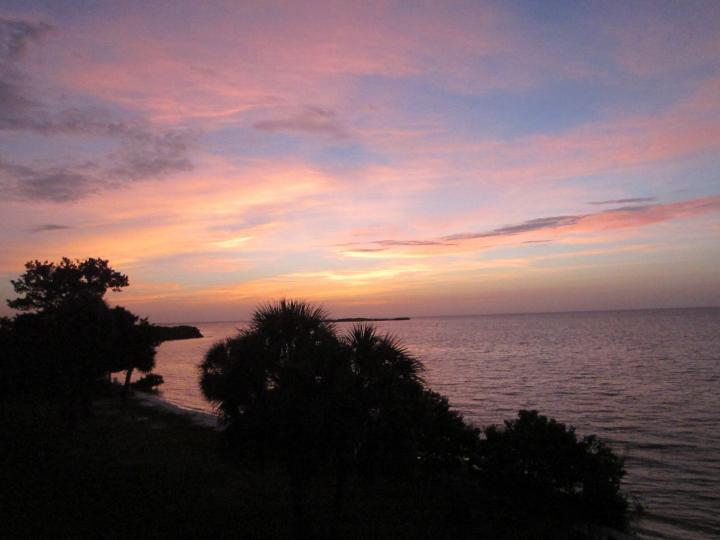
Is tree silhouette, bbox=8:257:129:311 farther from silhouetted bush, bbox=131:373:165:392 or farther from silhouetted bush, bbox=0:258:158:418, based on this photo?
silhouetted bush, bbox=131:373:165:392

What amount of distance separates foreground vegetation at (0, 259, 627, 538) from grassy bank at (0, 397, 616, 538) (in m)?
0.06

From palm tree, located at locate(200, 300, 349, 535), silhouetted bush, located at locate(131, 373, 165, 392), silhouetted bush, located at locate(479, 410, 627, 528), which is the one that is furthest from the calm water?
silhouetted bush, located at locate(479, 410, 627, 528)

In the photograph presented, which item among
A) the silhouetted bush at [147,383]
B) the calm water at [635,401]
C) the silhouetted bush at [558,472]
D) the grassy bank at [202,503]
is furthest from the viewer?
the silhouetted bush at [147,383]

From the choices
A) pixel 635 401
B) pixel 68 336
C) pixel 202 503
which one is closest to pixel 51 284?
pixel 68 336

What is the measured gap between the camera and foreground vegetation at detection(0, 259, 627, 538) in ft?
37.4

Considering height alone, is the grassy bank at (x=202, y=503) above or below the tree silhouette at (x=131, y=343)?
below

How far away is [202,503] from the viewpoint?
1481cm

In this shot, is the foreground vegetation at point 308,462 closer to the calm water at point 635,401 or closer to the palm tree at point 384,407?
the palm tree at point 384,407

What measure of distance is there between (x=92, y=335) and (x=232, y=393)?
57.6 feet

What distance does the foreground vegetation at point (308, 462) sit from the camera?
11.4 meters

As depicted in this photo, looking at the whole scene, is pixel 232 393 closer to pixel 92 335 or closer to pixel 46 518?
pixel 46 518

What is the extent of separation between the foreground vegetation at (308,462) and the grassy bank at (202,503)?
0.06 m

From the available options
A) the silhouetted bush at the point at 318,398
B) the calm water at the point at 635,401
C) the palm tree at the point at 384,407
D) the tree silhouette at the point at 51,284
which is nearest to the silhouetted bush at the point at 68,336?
the tree silhouette at the point at 51,284

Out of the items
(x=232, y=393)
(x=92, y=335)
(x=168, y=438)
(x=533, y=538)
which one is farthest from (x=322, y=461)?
(x=92, y=335)
